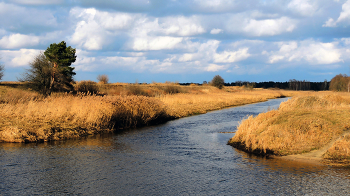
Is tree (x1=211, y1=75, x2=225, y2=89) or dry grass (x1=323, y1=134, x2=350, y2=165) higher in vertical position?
tree (x1=211, y1=75, x2=225, y2=89)

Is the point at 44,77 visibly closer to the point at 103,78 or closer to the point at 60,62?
the point at 60,62

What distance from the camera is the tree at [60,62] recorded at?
42062mm

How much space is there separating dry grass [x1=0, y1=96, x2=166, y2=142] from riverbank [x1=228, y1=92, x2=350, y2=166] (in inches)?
350

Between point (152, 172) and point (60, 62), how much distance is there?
3752 cm

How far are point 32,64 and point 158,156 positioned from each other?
35.2 m

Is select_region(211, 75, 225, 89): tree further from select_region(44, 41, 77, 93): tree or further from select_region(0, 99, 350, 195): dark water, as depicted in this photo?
select_region(0, 99, 350, 195): dark water

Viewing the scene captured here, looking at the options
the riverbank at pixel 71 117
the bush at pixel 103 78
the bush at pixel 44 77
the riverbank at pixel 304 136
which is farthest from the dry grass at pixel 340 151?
the bush at pixel 103 78

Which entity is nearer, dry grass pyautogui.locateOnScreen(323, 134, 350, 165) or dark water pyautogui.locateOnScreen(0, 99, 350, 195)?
dark water pyautogui.locateOnScreen(0, 99, 350, 195)

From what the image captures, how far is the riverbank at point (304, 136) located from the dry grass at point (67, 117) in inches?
350

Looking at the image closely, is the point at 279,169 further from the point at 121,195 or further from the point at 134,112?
the point at 134,112

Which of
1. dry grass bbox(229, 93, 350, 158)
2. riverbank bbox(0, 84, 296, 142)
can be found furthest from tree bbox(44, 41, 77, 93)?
dry grass bbox(229, 93, 350, 158)

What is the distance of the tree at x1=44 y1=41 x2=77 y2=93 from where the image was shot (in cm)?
4206

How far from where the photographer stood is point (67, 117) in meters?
17.7

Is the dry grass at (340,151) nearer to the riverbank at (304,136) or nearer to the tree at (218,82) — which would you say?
the riverbank at (304,136)
